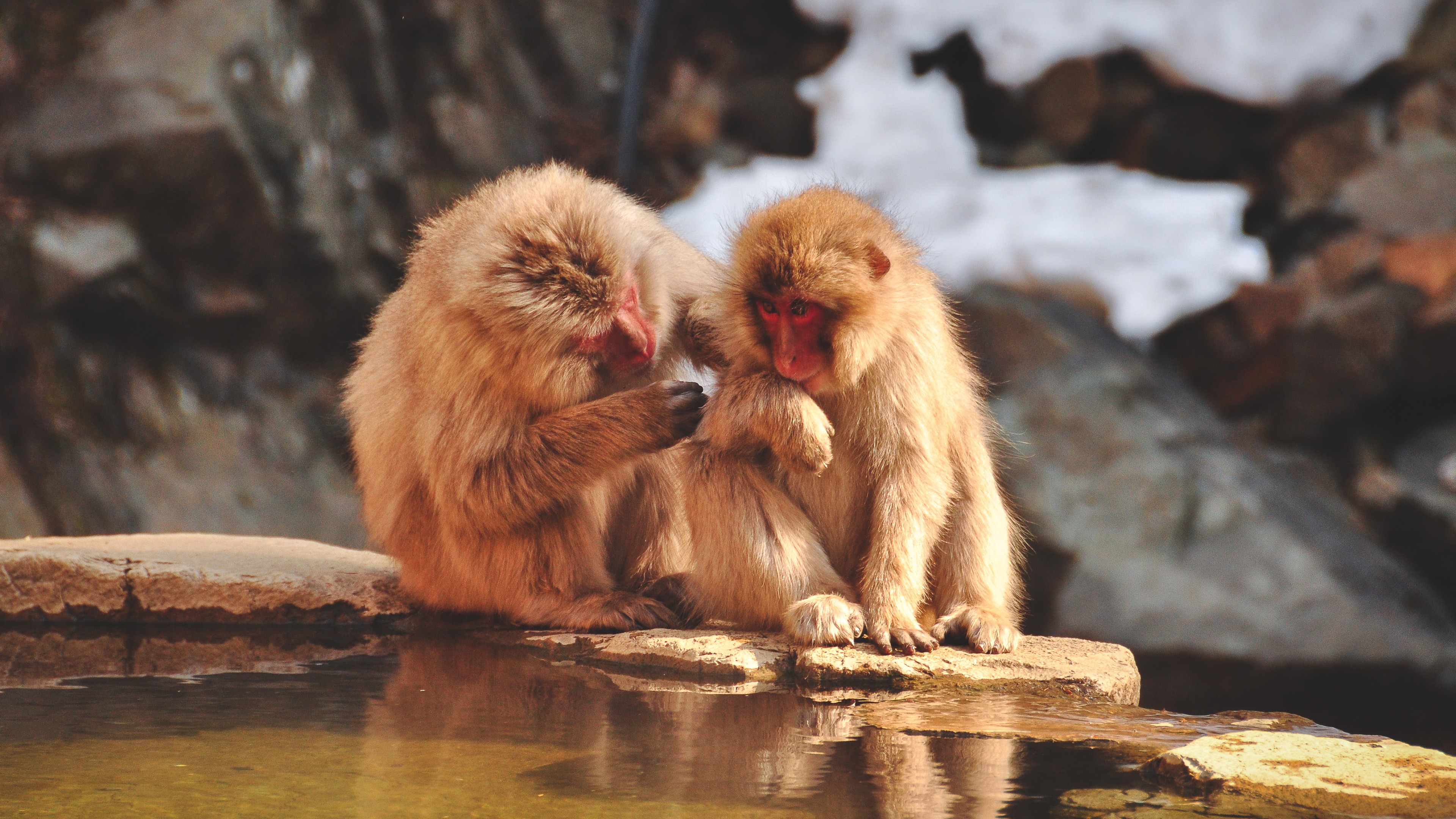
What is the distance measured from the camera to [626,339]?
3.83 metres

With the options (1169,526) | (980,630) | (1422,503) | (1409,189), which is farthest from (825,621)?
(1409,189)

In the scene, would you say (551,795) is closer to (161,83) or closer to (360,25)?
(161,83)

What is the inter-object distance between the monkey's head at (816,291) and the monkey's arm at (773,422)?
65 mm

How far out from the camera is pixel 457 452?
3.93m

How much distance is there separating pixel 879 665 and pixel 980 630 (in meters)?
0.35

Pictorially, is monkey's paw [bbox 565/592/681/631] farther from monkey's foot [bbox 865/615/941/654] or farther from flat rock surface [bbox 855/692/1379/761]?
flat rock surface [bbox 855/692/1379/761]

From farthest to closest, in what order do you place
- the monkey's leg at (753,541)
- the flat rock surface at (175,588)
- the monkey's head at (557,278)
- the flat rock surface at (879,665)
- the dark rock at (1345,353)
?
the dark rock at (1345,353)
the flat rock surface at (175,588)
the monkey's head at (557,278)
the monkey's leg at (753,541)
the flat rock surface at (879,665)

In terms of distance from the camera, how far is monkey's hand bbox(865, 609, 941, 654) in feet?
11.1

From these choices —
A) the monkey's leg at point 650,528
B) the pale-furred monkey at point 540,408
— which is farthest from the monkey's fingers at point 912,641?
the monkey's leg at point 650,528

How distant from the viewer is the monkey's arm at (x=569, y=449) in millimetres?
3812

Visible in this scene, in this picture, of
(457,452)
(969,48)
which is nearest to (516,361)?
(457,452)

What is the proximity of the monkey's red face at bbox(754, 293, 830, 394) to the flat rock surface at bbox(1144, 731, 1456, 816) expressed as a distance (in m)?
1.43

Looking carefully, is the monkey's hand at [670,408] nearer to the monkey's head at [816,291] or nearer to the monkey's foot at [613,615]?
the monkey's head at [816,291]

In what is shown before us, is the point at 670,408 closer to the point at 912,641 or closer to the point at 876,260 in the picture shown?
the point at 876,260
